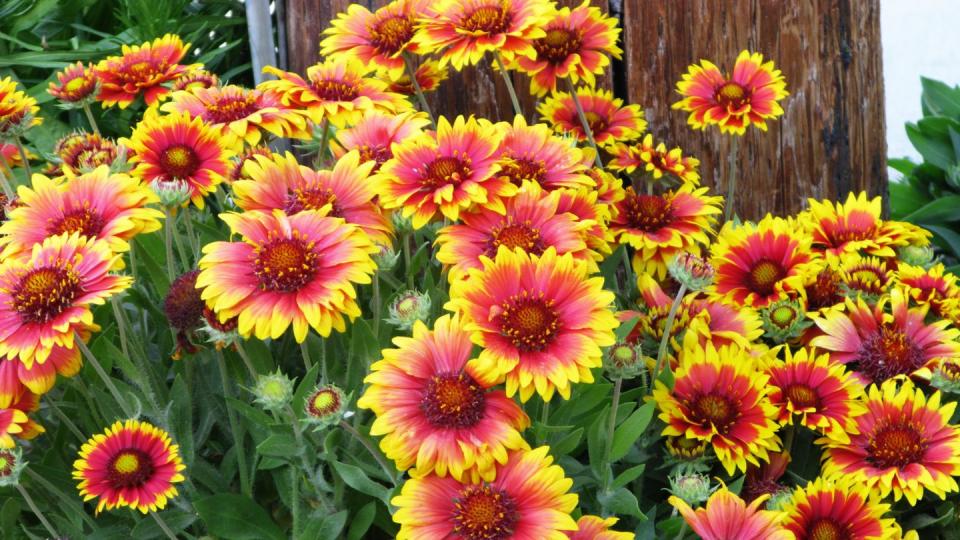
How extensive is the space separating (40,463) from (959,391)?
4.29 ft

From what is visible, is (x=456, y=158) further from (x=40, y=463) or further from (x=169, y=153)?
(x=40, y=463)

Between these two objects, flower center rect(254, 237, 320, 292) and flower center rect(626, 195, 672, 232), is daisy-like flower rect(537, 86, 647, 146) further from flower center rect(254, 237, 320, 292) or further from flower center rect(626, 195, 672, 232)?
flower center rect(254, 237, 320, 292)

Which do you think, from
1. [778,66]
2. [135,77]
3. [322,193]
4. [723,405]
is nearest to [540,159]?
[322,193]

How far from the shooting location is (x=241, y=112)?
1576 millimetres

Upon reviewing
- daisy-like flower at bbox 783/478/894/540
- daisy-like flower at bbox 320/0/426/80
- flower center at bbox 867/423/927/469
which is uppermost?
daisy-like flower at bbox 320/0/426/80

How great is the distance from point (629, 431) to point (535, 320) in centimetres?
24

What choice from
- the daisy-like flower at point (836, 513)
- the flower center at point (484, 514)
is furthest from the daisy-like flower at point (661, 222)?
the flower center at point (484, 514)

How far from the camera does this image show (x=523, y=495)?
42.3 inches

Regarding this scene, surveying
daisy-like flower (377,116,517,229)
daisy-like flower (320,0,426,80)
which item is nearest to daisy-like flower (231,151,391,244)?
daisy-like flower (377,116,517,229)

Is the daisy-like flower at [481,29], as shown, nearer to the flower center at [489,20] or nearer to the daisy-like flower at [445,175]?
the flower center at [489,20]

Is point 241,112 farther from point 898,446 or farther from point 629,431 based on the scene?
point 898,446

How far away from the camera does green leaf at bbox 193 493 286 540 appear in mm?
1285

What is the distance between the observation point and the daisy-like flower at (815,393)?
55.9 inches

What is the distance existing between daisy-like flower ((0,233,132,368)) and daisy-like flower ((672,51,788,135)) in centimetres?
114
